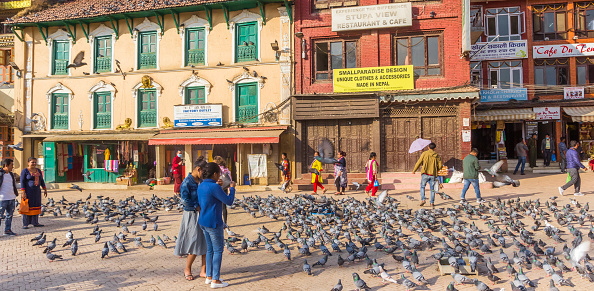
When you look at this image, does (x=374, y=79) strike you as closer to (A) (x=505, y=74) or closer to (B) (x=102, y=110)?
(A) (x=505, y=74)

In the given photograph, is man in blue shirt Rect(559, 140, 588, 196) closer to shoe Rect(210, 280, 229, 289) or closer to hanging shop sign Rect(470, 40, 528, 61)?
hanging shop sign Rect(470, 40, 528, 61)

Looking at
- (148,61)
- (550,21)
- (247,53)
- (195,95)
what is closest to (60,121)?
(148,61)

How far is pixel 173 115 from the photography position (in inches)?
706

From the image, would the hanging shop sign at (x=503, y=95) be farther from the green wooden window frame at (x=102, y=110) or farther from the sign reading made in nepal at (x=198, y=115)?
Answer: the green wooden window frame at (x=102, y=110)

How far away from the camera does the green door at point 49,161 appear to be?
1886 centimetres

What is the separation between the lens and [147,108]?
18406 millimetres

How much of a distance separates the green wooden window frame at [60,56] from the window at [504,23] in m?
22.1

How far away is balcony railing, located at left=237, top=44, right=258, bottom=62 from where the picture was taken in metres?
17.1

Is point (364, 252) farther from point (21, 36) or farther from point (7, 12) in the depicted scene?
point (7, 12)

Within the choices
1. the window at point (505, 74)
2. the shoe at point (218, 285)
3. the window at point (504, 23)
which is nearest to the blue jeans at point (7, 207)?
the shoe at point (218, 285)

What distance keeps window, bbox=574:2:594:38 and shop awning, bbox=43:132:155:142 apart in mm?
21991

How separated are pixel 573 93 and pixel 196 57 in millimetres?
18975

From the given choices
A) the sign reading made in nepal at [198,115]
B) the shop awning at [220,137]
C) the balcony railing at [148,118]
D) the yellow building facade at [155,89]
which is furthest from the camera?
the balcony railing at [148,118]

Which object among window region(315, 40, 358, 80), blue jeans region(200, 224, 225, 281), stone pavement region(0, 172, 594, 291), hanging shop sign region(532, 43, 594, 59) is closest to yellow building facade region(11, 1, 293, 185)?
window region(315, 40, 358, 80)
